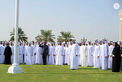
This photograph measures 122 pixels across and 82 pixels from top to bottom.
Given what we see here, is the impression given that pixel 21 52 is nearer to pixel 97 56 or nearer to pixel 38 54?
pixel 38 54

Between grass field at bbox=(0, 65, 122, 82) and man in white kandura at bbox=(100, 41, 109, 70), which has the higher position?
man in white kandura at bbox=(100, 41, 109, 70)

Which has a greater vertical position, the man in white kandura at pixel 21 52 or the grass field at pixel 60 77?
the man in white kandura at pixel 21 52

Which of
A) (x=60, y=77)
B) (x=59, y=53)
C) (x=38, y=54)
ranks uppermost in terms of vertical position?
(x=59, y=53)

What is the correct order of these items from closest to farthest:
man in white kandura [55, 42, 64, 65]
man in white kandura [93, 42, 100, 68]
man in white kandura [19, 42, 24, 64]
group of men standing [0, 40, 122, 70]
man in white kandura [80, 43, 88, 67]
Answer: man in white kandura [93, 42, 100, 68]
man in white kandura [80, 43, 88, 67]
group of men standing [0, 40, 122, 70]
man in white kandura [55, 42, 64, 65]
man in white kandura [19, 42, 24, 64]

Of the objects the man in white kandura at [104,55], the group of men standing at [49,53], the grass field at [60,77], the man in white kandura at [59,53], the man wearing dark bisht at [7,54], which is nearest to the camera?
the grass field at [60,77]

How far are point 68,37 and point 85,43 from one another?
1421 inches

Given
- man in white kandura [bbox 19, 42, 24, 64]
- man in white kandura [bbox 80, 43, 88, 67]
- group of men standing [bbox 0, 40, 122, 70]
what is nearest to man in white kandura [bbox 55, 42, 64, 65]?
group of men standing [bbox 0, 40, 122, 70]

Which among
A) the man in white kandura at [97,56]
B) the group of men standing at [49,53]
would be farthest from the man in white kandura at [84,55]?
the man in white kandura at [97,56]

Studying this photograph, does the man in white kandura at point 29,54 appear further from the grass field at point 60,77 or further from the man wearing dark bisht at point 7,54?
the grass field at point 60,77

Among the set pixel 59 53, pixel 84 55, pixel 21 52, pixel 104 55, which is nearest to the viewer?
pixel 104 55

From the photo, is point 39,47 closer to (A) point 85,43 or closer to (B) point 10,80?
(A) point 85,43

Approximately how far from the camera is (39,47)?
2062 centimetres

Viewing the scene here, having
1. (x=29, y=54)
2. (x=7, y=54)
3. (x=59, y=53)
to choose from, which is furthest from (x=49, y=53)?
(x=7, y=54)

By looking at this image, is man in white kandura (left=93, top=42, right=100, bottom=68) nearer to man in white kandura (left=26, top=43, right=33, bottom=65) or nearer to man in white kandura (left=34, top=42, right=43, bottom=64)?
man in white kandura (left=34, top=42, right=43, bottom=64)
